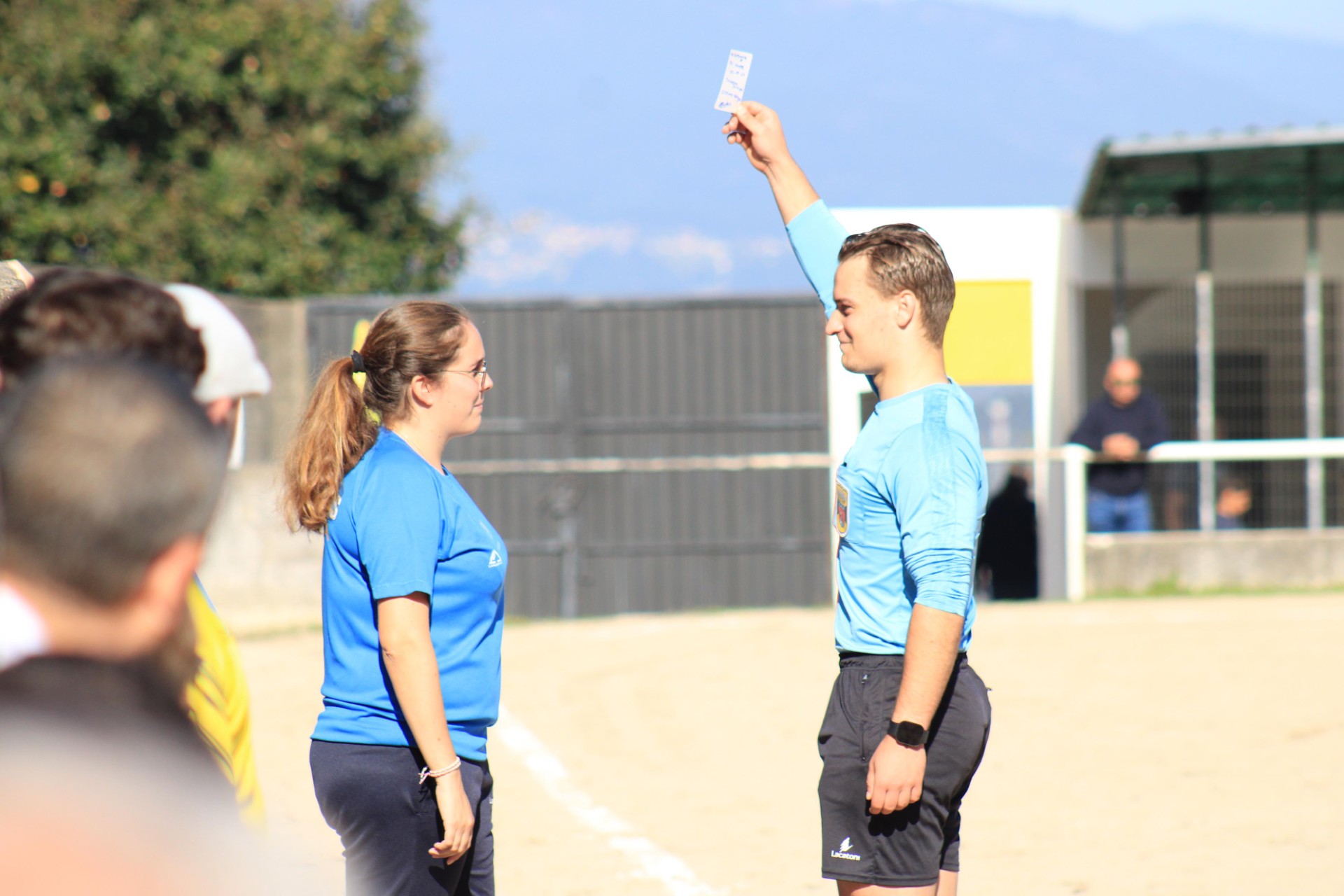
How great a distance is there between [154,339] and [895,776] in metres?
1.74

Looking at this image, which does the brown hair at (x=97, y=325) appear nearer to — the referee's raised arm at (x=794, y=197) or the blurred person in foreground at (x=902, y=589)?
the blurred person in foreground at (x=902, y=589)

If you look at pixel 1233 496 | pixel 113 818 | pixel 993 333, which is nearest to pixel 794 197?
pixel 113 818

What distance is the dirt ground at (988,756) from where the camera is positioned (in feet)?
17.0

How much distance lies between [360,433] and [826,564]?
36.7 ft

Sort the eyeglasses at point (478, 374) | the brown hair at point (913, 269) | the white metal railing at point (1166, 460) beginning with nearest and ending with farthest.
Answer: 1. the brown hair at point (913, 269)
2. the eyeglasses at point (478, 374)
3. the white metal railing at point (1166, 460)

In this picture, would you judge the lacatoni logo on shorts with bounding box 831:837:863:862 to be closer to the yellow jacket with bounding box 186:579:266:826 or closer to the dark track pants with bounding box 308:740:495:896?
the dark track pants with bounding box 308:740:495:896

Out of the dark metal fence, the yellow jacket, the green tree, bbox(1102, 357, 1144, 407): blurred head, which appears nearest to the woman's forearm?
the yellow jacket

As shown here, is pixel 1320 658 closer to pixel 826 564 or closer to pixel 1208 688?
pixel 1208 688

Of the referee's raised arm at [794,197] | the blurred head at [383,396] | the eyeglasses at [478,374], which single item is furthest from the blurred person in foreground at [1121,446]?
the blurred head at [383,396]

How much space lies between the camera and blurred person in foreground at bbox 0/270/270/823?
1.27 metres

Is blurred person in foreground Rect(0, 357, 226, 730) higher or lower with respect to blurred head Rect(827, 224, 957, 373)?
lower

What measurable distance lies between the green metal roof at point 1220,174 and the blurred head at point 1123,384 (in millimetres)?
2142

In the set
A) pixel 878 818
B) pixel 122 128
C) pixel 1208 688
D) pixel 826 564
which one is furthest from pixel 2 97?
pixel 878 818

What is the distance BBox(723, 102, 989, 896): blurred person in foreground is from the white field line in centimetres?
235
